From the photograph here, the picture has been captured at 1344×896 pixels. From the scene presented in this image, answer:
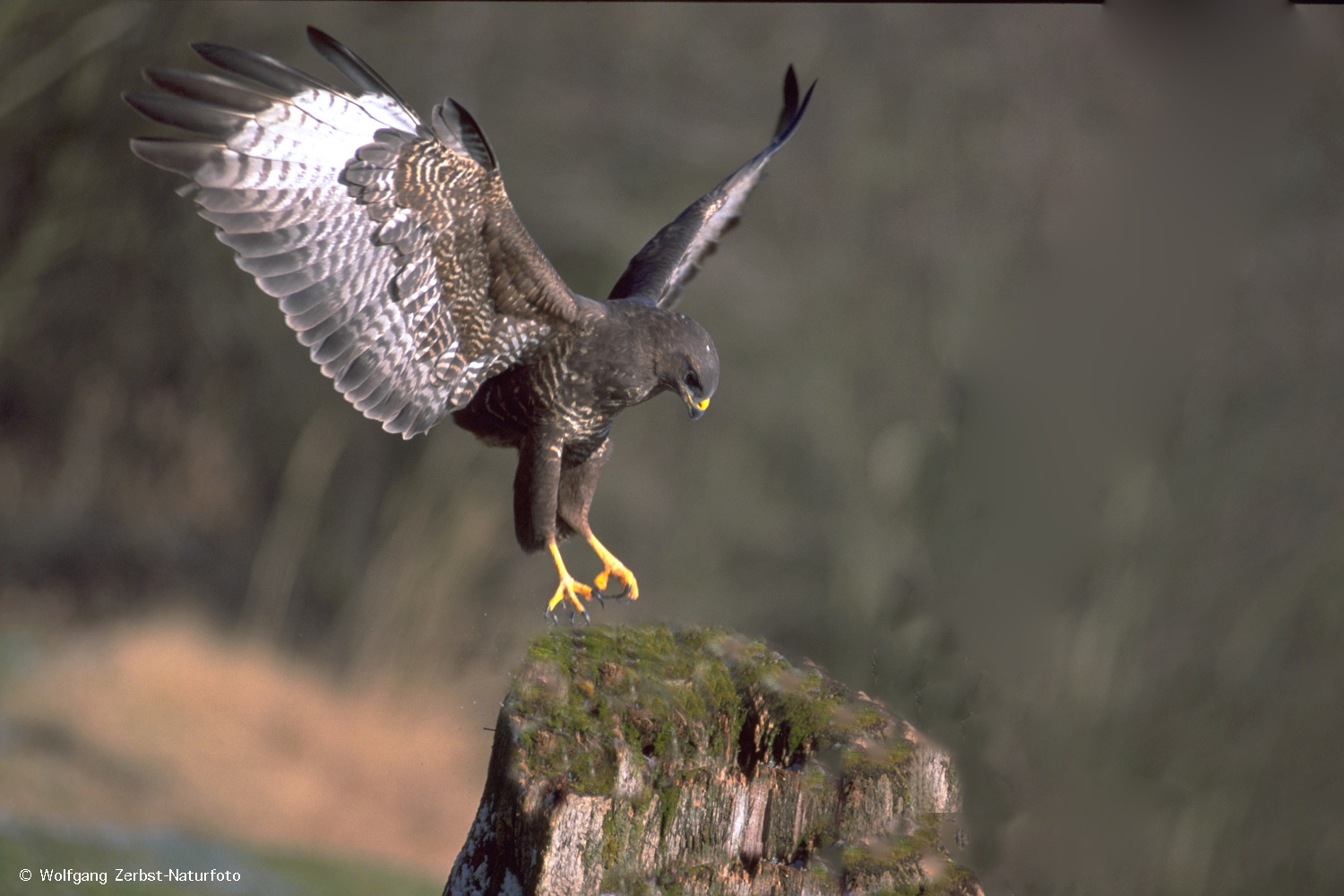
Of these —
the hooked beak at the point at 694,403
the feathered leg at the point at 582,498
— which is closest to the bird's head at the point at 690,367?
the hooked beak at the point at 694,403

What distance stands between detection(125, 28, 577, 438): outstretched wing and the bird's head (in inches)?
11.2

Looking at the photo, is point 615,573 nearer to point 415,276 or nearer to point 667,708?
point 415,276

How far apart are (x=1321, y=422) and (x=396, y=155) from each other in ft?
15.4

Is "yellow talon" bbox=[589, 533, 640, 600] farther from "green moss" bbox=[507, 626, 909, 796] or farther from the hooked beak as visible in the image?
"green moss" bbox=[507, 626, 909, 796]

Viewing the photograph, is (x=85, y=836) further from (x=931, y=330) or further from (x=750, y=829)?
(x=931, y=330)

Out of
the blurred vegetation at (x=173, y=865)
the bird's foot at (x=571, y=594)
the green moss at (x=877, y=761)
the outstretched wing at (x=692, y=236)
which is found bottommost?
the blurred vegetation at (x=173, y=865)

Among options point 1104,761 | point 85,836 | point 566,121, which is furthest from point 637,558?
point 1104,761

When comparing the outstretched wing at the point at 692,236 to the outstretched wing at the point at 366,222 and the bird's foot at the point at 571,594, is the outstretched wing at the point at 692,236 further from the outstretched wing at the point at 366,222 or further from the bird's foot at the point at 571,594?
the bird's foot at the point at 571,594

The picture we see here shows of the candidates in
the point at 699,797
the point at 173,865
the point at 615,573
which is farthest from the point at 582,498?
the point at 173,865

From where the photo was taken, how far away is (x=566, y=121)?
7902 mm

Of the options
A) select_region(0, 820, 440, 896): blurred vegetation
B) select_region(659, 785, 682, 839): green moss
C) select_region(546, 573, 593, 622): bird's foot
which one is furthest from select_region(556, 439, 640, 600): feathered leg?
select_region(0, 820, 440, 896): blurred vegetation

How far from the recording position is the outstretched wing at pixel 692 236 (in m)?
3.30

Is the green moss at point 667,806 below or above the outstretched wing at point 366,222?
below

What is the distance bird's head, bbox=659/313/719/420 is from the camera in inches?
105
